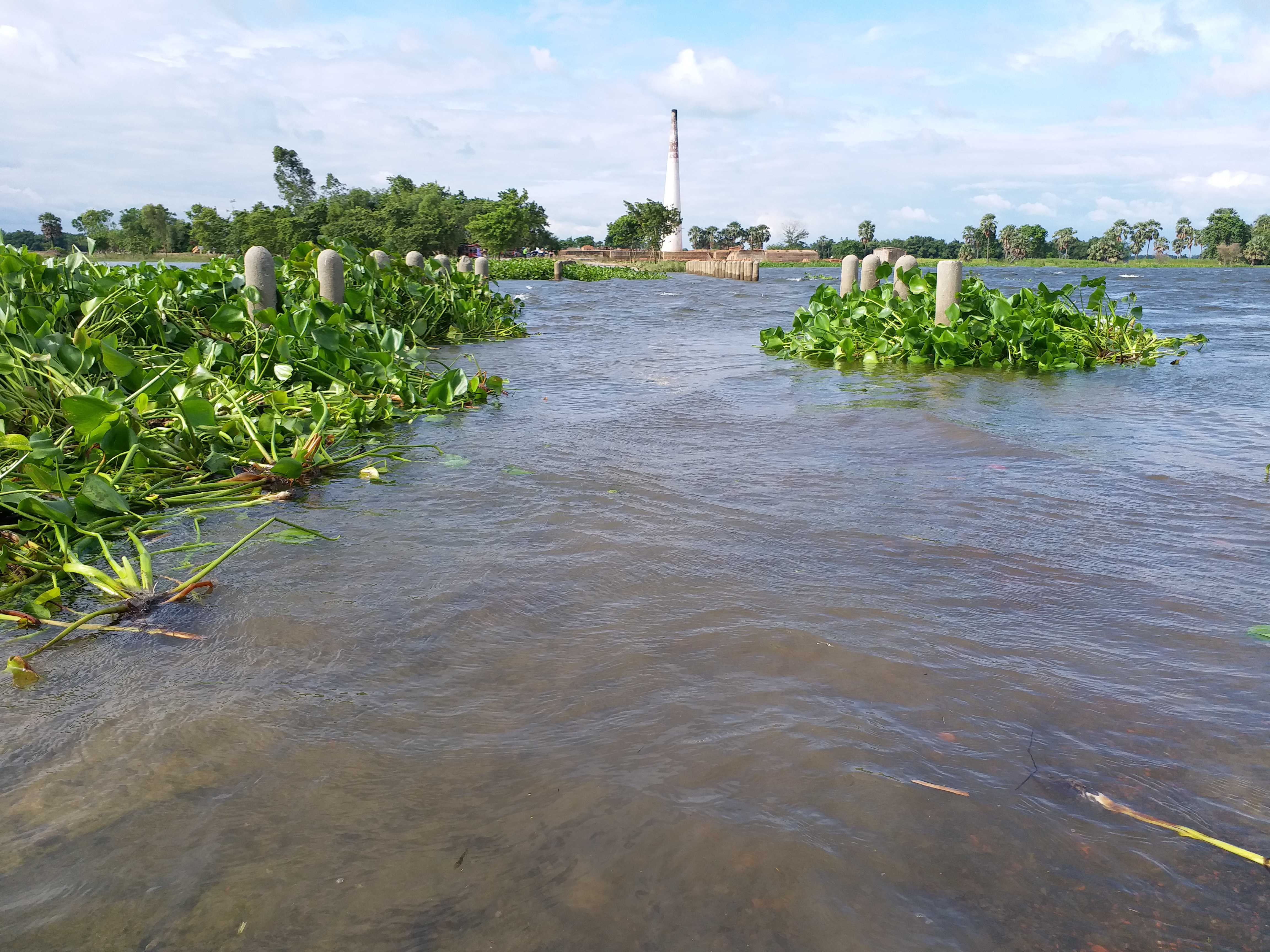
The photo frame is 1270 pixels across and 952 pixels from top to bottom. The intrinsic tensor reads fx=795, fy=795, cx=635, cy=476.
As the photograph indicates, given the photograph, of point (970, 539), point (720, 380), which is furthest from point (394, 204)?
point (970, 539)

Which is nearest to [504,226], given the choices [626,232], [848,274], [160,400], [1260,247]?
[626,232]

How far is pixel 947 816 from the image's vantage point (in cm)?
166

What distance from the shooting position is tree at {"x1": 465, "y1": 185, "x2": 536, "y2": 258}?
216 feet

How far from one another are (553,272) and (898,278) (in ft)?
121

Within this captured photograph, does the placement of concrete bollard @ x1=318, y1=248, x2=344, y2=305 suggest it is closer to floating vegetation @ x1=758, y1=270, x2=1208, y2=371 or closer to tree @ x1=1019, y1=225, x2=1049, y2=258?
floating vegetation @ x1=758, y1=270, x2=1208, y2=371

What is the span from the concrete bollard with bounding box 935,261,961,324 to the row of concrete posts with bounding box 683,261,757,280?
3363cm

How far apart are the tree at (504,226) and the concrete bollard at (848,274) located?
57155mm

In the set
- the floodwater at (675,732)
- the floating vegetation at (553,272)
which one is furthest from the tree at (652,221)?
the floodwater at (675,732)

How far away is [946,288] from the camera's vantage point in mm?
9141

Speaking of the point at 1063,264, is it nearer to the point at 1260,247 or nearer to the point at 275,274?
the point at 1260,247

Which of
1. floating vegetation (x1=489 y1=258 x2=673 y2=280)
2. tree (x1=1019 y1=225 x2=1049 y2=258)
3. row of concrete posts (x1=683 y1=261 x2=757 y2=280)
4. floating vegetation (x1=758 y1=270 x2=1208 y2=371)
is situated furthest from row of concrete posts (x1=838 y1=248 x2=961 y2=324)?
tree (x1=1019 y1=225 x2=1049 y2=258)

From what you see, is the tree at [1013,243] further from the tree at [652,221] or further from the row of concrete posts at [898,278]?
the row of concrete posts at [898,278]

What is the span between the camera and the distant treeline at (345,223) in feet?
203

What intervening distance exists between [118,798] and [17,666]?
825 mm
